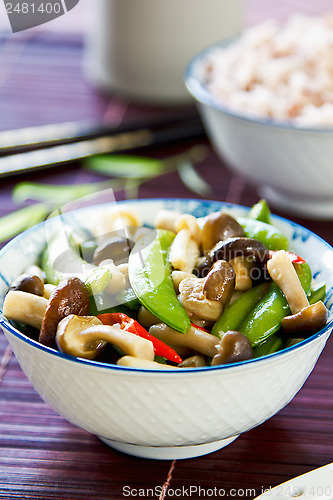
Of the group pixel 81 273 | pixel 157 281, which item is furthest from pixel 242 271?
pixel 81 273

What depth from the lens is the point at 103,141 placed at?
1946 mm

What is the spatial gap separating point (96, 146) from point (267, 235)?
970 millimetres

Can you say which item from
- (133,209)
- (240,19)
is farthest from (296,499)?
(240,19)

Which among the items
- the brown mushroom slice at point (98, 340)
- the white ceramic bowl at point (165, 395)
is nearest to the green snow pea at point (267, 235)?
the white ceramic bowl at point (165, 395)

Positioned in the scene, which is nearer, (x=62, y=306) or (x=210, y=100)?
(x=62, y=306)

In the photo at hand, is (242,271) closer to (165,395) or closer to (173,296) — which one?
(173,296)

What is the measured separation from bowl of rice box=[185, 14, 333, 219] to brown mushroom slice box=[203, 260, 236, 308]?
65 centimetres

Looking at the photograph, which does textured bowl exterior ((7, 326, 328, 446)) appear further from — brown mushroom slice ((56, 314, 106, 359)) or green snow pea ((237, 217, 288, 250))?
green snow pea ((237, 217, 288, 250))

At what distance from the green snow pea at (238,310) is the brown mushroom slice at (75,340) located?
17 centimetres

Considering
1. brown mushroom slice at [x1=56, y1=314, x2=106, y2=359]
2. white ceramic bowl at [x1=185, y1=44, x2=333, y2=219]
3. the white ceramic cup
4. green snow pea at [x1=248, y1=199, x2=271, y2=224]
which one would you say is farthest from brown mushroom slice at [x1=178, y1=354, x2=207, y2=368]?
the white ceramic cup

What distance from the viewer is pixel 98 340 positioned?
0.84m

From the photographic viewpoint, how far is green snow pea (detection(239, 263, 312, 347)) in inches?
35.8

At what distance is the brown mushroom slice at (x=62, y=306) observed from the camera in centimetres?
87

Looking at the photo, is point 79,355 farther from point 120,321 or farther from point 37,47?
point 37,47
